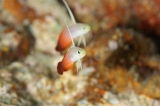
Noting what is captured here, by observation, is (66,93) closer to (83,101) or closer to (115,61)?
(83,101)

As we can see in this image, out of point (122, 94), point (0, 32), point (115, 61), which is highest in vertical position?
point (0, 32)

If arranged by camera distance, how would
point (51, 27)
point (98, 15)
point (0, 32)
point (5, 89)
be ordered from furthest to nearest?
point (98, 15) < point (51, 27) < point (0, 32) < point (5, 89)

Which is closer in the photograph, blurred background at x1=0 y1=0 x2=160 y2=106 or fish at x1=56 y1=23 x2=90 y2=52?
fish at x1=56 y1=23 x2=90 y2=52

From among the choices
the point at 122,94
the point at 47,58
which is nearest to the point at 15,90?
the point at 47,58

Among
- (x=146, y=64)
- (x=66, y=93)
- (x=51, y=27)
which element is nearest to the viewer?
(x=66, y=93)

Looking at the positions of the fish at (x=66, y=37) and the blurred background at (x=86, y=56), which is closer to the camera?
the fish at (x=66, y=37)

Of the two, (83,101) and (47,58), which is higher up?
(47,58)

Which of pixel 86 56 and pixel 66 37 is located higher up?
pixel 86 56

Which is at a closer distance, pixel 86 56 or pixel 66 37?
pixel 66 37
